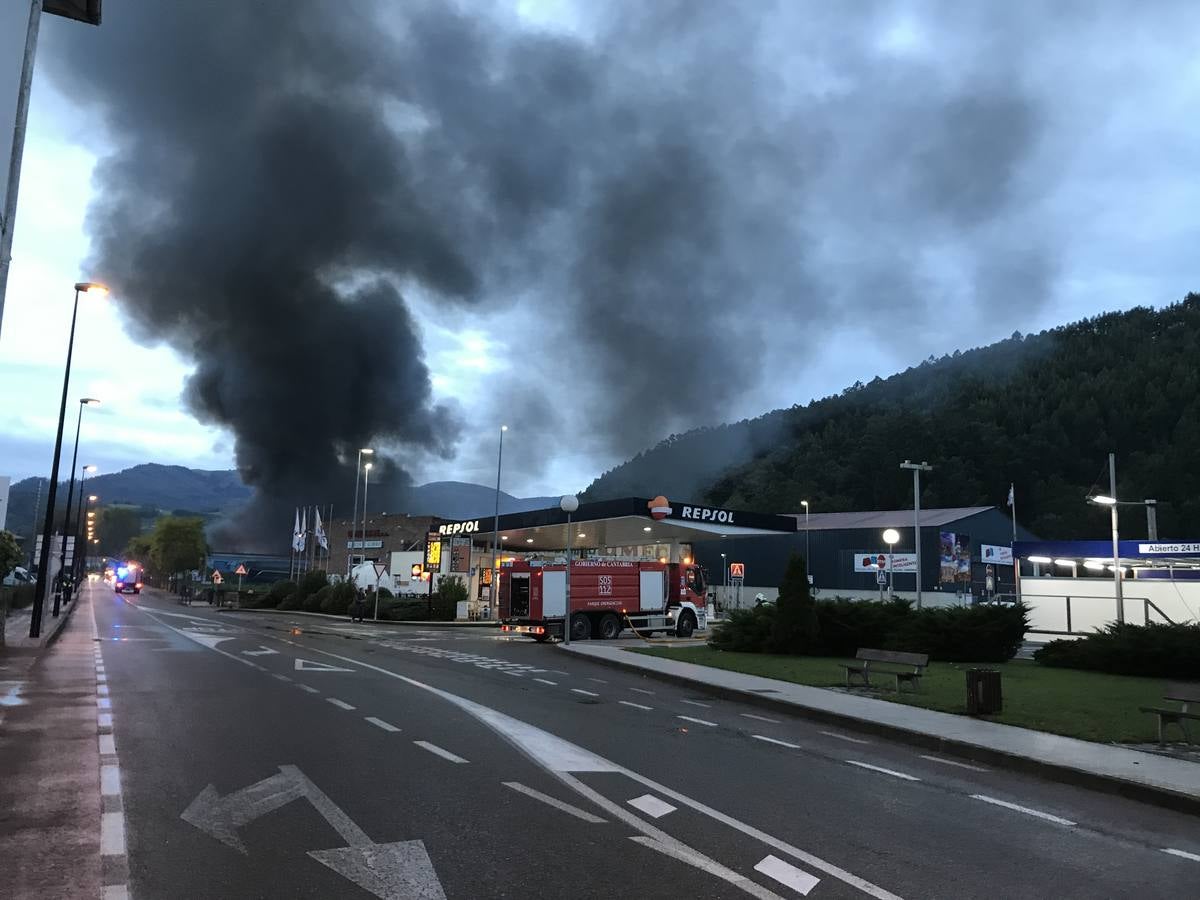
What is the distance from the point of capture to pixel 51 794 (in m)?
7.50

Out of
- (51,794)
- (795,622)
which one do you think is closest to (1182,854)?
(51,794)

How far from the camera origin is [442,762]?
356 inches

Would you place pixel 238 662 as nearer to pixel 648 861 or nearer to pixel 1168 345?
pixel 648 861

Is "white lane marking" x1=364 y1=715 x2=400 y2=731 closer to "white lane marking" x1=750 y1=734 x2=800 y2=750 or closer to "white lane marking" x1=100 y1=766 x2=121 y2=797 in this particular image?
"white lane marking" x1=100 y1=766 x2=121 y2=797

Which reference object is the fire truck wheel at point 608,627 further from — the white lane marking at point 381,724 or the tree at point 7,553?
the white lane marking at point 381,724

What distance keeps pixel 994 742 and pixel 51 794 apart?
10135 millimetres

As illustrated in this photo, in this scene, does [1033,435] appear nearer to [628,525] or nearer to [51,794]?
[628,525]

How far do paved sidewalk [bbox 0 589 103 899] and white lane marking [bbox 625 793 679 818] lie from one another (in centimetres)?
397

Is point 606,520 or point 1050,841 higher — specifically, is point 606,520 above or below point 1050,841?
above

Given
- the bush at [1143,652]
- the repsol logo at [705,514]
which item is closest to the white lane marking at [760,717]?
the bush at [1143,652]

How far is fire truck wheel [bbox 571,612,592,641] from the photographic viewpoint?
32.0 m

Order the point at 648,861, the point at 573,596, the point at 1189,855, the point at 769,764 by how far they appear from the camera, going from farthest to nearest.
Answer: the point at 573,596
the point at 769,764
the point at 1189,855
the point at 648,861

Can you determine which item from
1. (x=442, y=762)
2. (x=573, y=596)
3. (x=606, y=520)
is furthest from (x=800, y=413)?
(x=442, y=762)

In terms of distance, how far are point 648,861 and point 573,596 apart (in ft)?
84.5
